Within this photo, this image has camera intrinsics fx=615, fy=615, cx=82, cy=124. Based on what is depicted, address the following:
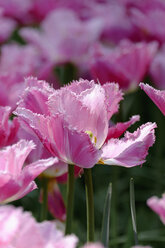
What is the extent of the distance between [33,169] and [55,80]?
1065 mm

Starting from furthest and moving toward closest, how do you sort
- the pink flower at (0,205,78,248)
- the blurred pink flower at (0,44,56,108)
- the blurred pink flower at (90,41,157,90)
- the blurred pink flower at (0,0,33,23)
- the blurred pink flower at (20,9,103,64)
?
the blurred pink flower at (0,0,33,23) < the blurred pink flower at (20,9,103,64) < the blurred pink flower at (90,41,157,90) < the blurred pink flower at (0,44,56,108) < the pink flower at (0,205,78,248)

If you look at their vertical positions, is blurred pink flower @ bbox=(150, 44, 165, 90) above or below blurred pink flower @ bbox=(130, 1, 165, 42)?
below

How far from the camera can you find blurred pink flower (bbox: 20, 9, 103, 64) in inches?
64.4

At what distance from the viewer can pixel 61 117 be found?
0.61 meters

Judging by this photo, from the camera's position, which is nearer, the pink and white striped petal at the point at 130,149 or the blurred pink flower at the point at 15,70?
the pink and white striped petal at the point at 130,149

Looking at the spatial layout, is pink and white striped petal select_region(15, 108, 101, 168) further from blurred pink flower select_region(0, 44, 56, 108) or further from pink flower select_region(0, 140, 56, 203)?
blurred pink flower select_region(0, 44, 56, 108)

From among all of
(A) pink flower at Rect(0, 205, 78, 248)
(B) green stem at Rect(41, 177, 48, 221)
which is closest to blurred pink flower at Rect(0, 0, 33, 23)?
(B) green stem at Rect(41, 177, 48, 221)

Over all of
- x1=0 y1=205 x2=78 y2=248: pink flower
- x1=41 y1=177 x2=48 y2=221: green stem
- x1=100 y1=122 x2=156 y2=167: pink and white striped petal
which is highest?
x1=0 y1=205 x2=78 y2=248: pink flower

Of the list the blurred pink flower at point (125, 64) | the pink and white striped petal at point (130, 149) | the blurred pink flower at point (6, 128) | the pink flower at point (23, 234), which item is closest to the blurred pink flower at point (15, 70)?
the blurred pink flower at point (125, 64)

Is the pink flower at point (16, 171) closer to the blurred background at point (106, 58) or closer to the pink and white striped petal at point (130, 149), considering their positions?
the pink and white striped petal at point (130, 149)

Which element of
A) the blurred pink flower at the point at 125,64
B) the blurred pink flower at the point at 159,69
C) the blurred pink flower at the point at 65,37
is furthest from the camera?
the blurred pink flower at the point at 65,37

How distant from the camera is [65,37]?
1703 millimetres

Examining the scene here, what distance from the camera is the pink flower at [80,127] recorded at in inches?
24.3

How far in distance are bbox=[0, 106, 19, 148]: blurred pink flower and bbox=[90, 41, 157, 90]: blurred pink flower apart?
54 cm
